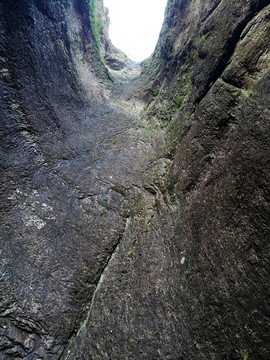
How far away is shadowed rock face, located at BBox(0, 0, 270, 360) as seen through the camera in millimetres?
3229

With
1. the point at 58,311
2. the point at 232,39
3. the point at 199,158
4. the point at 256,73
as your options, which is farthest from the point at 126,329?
the point at 232,39

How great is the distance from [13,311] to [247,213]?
16.6 ft

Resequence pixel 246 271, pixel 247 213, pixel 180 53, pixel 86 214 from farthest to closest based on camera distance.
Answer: pixel 180 53
pixel 86 214
pixel 247 213
pixel 246 271

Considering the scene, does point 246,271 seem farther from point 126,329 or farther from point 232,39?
point 232,39

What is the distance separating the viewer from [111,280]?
4578 millimetres

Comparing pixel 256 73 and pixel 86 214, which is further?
pixel 86 214

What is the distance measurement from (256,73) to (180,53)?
5.25 m

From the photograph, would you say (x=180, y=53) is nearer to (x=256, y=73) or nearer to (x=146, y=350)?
(x=256, y=73)

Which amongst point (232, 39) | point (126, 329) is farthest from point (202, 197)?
point (232, 39)

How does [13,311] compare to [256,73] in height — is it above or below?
below

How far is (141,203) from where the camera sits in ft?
19.1

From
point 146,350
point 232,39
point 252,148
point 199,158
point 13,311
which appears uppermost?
point 232,39

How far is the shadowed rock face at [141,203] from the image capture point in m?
3.23

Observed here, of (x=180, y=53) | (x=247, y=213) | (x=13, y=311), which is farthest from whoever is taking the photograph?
(x=180, y=53)
